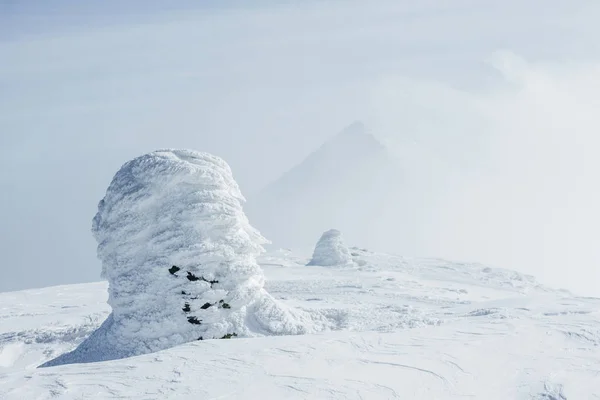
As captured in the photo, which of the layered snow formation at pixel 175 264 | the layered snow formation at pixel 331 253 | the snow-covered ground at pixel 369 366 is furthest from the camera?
the layered snow formation at pixel 331 253

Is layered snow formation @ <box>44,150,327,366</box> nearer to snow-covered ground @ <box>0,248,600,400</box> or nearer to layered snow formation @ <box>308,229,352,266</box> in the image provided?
snow-covered ground @ <box>0,248,600,400</box>

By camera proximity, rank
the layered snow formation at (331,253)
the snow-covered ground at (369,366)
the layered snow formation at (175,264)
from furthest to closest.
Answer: the layered snow formation at (331,253) → the layered snow formation at (175,264) → the snow-covered ground at (369,366)

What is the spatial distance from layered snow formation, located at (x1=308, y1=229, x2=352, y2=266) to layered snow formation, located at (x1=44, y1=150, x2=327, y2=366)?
20.0 m

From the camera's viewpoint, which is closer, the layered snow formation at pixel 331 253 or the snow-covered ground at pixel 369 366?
the snow-covered ground at pixel 369 366

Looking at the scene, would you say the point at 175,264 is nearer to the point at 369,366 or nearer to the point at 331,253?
the point at 369,366

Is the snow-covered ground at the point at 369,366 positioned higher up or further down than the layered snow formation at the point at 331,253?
further down

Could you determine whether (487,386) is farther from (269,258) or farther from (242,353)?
(269,258)

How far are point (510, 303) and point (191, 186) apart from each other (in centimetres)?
997

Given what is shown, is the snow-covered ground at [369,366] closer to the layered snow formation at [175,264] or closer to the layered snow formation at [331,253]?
the layered snow formation at [175,264]

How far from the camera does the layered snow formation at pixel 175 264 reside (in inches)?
518

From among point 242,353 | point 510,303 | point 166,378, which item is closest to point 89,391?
point 166,378

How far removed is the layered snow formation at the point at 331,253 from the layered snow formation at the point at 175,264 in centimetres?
2003

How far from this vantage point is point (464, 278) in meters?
32.5

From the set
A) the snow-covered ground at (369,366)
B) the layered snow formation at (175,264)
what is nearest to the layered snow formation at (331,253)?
the snow-covered ground at (369,366)
